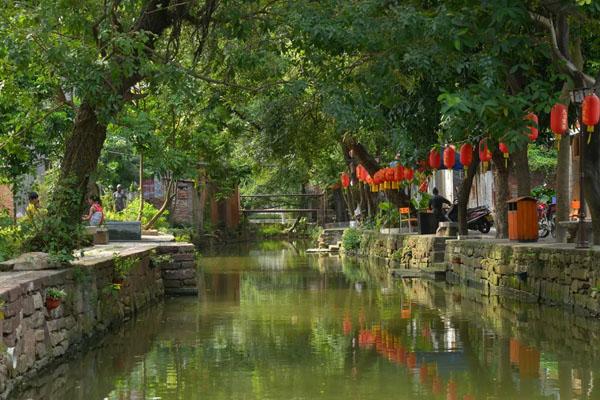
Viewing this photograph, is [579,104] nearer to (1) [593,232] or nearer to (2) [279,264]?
(1) [593,232]

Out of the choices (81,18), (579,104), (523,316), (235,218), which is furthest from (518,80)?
(235,218)

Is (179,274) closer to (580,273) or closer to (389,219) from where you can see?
(580,273)

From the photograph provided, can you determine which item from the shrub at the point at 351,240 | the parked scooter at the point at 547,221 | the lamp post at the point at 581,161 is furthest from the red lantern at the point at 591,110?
the shrub at the point at 351,240

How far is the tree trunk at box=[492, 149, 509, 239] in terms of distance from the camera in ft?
66.4

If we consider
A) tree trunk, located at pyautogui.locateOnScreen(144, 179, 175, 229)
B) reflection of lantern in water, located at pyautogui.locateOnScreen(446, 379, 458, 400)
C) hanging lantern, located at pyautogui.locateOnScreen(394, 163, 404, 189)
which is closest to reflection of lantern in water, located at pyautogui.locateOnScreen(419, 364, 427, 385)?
reflection of lantern in water, located at pyautogui.locateOnScreen(446, 379, 458, 400)

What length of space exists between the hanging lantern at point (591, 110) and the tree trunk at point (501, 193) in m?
6.42

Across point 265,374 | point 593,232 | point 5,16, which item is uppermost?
point 5,16

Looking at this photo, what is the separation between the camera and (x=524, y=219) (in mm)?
18078

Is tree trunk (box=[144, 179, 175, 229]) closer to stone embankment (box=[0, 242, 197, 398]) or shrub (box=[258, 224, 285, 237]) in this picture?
stone embankment (box=[0, 242, 197, 398])

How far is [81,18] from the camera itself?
39.8 ft

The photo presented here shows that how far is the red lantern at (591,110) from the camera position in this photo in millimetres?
13469

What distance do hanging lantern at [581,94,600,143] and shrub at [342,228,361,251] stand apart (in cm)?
2048

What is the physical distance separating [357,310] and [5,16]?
7109 millimetres

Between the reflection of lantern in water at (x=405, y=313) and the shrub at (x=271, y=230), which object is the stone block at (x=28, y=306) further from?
the shrub at (x=271, y=230)
